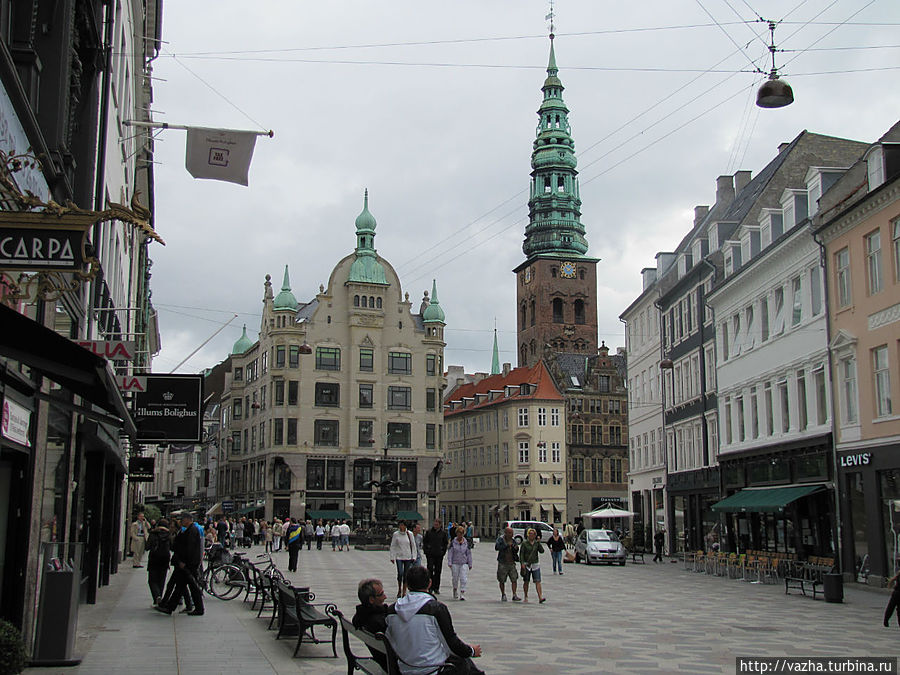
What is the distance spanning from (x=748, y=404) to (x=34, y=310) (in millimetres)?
30601

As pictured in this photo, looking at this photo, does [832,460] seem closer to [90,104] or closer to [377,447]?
[90,104]

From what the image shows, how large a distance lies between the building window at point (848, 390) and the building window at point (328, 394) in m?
54.5

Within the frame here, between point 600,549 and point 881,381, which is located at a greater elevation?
point 881,381

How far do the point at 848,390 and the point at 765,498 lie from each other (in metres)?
5.95

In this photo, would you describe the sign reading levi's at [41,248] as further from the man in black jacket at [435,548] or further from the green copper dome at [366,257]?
the green copper dome at [366,257]

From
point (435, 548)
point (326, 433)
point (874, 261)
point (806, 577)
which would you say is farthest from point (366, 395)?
point (435, 548)

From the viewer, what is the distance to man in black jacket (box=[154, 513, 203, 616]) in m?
17.8

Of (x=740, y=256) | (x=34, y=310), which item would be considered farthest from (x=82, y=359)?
(x=740, y=256)

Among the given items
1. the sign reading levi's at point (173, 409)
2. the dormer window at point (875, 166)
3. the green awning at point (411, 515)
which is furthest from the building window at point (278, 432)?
the dormer window at point (875, 166)

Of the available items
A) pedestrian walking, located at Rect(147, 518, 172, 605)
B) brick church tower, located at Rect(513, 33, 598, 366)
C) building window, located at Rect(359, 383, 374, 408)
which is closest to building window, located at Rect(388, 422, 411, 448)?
building window, located at Rect(359, 383, 374, 408)

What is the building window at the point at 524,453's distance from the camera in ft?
295

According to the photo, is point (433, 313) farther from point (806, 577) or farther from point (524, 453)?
Result: point (806, 577)

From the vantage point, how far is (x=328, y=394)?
79938mm

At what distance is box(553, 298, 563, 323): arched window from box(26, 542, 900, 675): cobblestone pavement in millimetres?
94538
